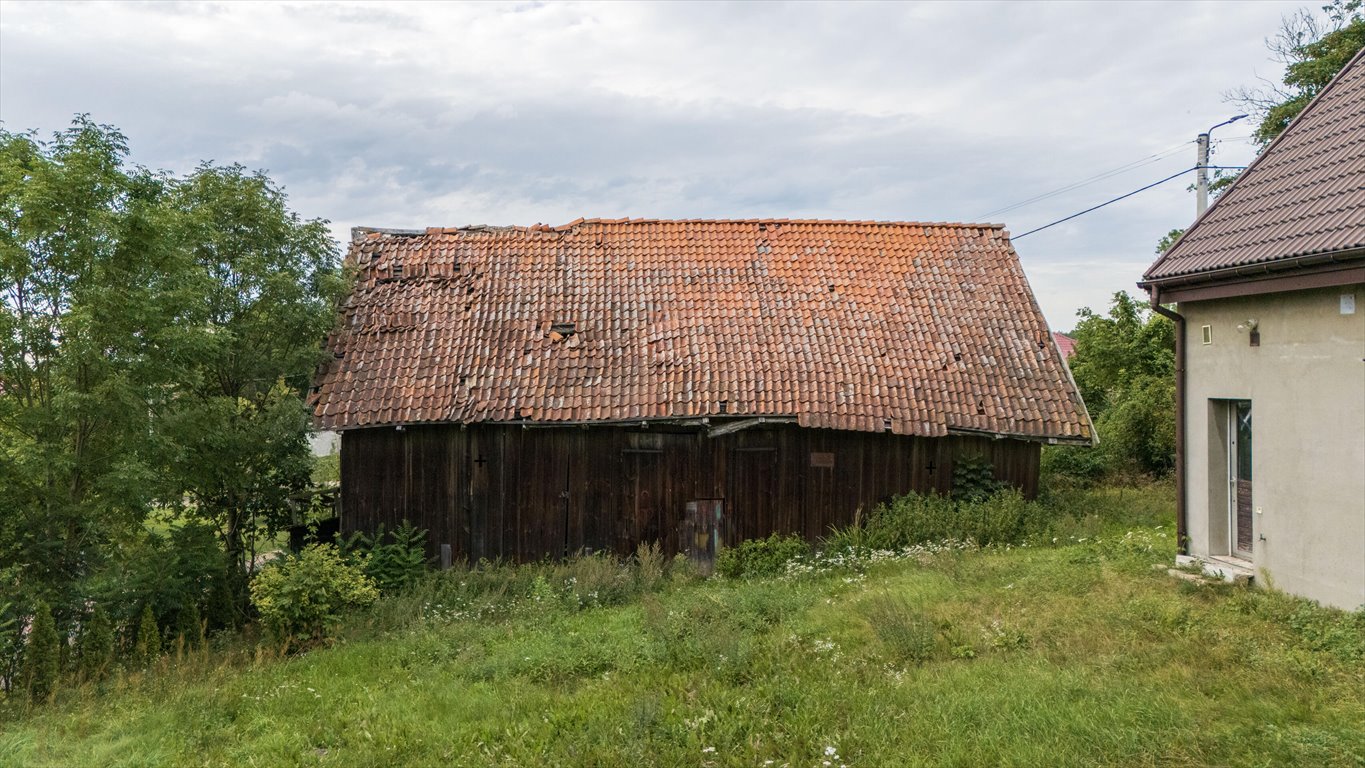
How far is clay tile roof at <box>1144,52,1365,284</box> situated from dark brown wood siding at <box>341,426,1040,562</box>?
5.70 meters

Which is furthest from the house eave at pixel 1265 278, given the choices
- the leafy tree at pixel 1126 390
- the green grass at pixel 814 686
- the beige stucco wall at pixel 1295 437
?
the leafy tree at pixel 1126 390

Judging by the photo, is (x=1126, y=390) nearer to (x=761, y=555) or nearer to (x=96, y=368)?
(x=761, y=555)

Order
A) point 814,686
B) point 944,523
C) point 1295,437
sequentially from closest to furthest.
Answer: point 814,686 < point 1295,437 < point 944,523

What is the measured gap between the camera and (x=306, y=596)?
1010cm

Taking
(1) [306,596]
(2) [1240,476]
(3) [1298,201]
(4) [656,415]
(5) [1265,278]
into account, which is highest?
(3) [1298,201]

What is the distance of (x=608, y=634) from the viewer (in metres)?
8.79

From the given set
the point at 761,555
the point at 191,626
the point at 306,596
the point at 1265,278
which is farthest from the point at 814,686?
the point at 191,626

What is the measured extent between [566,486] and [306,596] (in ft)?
A: 13.5

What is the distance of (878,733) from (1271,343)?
5595 mm

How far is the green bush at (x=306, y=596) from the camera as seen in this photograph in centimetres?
998

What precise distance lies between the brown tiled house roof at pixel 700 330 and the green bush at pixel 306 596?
A: 2.64 metres

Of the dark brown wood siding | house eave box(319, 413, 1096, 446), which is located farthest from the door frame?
the dark brown wood siding

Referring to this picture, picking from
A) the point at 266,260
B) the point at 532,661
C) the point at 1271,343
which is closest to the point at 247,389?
the point at 266,260

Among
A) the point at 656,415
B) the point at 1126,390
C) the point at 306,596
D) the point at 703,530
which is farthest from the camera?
the point at 1126,390
